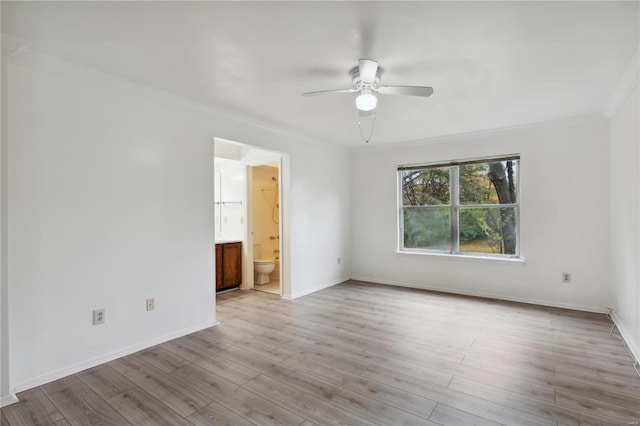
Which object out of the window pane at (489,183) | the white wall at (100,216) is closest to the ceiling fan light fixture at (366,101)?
the white wall at (100,216)

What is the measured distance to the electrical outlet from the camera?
8.67ft

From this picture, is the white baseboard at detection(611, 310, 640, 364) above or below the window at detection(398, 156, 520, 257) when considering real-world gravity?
below

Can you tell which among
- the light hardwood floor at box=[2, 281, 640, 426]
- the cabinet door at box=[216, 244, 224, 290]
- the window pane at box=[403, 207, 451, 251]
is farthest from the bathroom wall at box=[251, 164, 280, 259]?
the window pane at box=[403, 207, 451, 251]

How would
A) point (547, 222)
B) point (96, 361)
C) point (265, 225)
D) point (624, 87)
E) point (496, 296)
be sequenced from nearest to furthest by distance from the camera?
1. point (96, 361)
2. point (624, 87)
3. point (547, 222)
4. point (496, 296)
5. point (265, 225)

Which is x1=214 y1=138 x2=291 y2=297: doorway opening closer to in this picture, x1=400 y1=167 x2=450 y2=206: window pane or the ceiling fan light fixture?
x1=400 y1=167 x2=450 y2=206: window pane

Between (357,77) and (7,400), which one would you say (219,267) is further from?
(357,77)

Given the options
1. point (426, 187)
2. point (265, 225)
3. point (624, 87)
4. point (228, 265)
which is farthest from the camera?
point (265, 225)

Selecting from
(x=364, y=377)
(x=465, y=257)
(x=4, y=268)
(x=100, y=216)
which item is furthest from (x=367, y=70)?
(x=465, y=257)

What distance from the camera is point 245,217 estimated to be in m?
5.27

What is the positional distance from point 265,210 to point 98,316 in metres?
3.58

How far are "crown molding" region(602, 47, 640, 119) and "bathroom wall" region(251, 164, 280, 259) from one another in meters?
4.65

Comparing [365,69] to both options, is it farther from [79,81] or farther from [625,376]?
[625,376]


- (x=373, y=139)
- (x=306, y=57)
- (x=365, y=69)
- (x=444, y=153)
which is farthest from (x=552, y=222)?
(x=306, y=57)

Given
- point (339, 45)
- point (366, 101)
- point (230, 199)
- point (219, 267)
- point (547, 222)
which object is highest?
point (339, 45)
